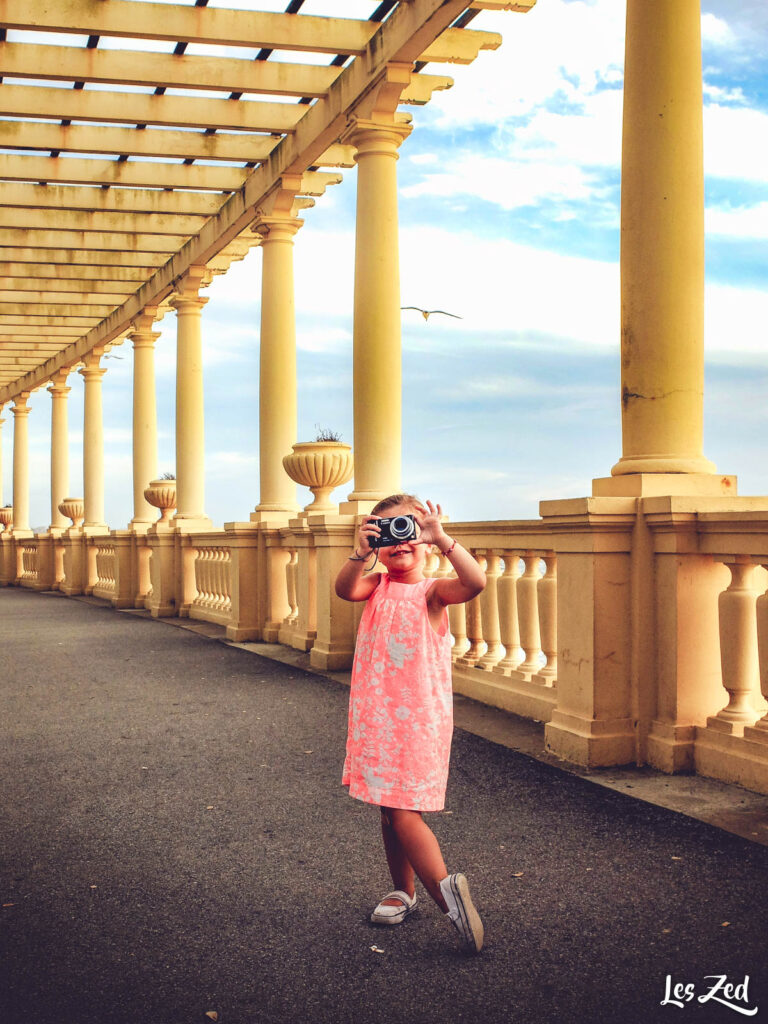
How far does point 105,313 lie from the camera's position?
69.3 feet

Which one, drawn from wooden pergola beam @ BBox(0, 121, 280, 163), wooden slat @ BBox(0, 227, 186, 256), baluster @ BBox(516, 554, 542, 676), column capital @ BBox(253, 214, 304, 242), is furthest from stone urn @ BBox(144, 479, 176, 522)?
baluster @ BBox(516, 554, 542, 676)

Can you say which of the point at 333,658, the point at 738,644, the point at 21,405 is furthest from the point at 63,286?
the point at 738,644

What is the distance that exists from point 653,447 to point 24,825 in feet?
12.9

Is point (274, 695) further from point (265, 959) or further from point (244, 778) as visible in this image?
point (265, 959)

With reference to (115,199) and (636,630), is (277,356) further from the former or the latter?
(636,630)

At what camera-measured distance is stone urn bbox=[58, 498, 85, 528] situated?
1018 inches

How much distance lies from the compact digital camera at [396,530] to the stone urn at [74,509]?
2355 cm

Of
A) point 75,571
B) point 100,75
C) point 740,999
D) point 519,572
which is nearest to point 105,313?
point 75,571

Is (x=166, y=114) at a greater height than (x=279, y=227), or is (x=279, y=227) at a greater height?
(x=166, y=114)

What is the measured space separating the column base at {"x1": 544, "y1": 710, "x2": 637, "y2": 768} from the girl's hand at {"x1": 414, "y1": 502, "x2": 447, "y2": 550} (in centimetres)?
288

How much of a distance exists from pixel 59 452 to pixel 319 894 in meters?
24.9

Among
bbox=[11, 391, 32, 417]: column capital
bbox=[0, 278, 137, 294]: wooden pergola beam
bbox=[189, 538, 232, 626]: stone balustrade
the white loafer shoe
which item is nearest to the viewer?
the white loafer shoe

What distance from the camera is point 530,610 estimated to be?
7.16 meters

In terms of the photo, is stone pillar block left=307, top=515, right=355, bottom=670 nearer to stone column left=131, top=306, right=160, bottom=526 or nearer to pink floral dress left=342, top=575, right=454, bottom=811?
pink floral dress left=342, top=575, right=454, bottom=811
